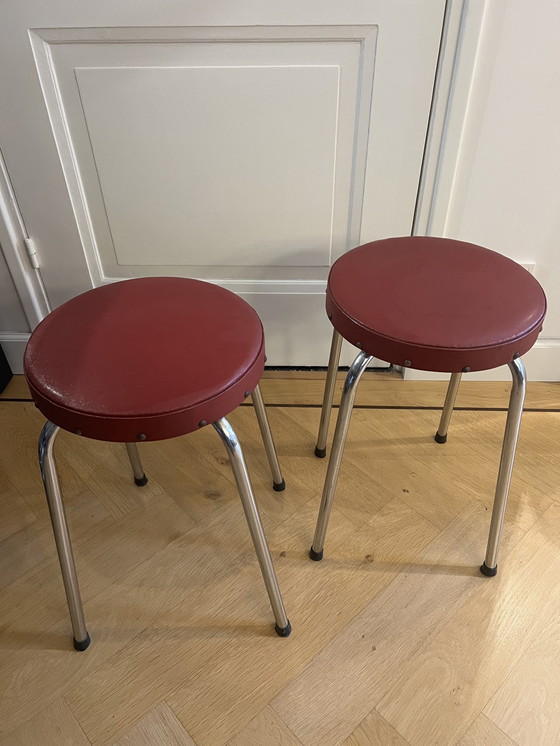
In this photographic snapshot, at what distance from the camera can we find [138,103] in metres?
1.09

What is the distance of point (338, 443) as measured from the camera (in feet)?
3.04

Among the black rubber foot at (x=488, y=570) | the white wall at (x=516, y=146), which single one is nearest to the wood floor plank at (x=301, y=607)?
the black rubber foot at (x=488, y=570)

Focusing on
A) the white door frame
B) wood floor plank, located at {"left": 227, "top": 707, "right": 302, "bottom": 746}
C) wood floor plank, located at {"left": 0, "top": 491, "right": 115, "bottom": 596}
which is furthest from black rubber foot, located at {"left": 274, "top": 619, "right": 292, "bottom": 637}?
the white door frame

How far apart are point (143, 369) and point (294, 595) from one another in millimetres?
529

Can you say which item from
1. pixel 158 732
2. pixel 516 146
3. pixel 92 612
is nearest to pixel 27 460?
pixel 92 612

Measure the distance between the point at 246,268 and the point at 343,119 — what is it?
0.38 meters

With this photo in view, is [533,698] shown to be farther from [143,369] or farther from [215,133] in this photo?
[215,133]

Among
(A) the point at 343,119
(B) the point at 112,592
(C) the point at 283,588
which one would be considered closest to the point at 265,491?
(C) the point at 283,588

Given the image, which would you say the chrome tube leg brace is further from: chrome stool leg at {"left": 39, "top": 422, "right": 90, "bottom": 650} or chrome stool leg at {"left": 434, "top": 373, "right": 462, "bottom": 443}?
chrome stool leg at {"left": 39, "top": 422, "right": 90, "bottom": 650}

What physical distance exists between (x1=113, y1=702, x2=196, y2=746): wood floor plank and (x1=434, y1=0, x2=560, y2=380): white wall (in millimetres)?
1034

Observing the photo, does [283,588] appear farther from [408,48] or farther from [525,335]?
[408,48]

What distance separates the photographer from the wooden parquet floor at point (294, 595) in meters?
0.89

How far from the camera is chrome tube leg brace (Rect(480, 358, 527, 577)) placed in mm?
845

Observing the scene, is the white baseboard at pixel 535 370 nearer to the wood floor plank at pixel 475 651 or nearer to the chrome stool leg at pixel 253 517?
the wood floor plank at pixel 475 651
